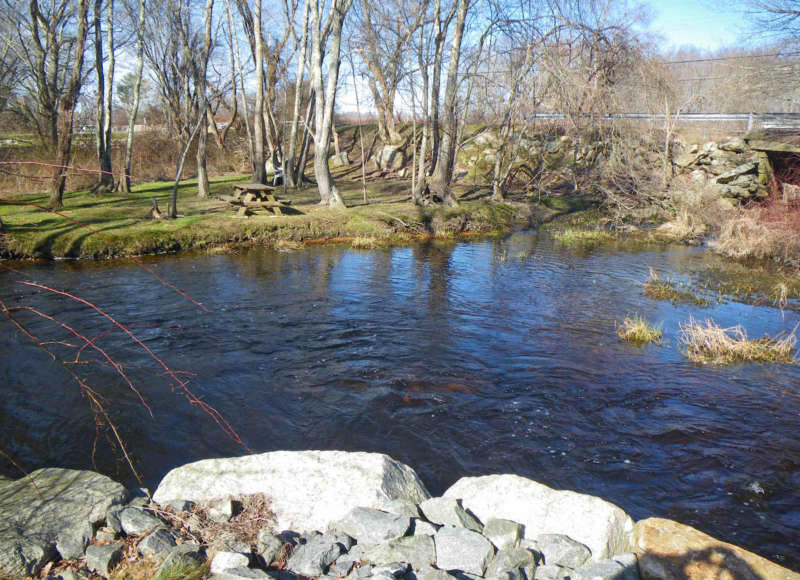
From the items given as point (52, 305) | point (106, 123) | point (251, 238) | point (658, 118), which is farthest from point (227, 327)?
point (658, 118)

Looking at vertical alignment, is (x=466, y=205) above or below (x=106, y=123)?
below

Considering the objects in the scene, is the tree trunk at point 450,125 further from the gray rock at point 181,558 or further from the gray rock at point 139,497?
the gray rock at point 181,558

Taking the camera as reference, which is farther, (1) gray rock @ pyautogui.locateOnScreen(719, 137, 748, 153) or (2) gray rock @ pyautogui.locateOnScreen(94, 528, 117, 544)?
(1) gray rock @ pyautogui.locateOnScreen(719, 137, 748, 153)

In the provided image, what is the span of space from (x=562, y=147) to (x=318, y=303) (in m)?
22.4

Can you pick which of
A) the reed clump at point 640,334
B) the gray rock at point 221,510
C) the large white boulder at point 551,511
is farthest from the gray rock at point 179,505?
the reed clump at point 640,334

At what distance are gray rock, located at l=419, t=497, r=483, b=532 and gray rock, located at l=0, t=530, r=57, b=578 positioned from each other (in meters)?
2.60

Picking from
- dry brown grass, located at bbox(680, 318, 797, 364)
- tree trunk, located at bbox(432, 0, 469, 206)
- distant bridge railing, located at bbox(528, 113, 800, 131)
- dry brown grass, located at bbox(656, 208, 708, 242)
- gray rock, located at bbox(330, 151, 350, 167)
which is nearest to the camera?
dry brown grass, located at bbox(680, 318, 797, 364)

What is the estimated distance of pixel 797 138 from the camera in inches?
742

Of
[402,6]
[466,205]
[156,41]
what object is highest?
[402,6]

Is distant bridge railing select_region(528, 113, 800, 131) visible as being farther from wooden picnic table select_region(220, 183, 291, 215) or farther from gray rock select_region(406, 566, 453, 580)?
gray rock select_region(406, 566, 453, 580)

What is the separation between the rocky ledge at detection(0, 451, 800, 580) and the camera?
3631mm

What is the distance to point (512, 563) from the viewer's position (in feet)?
12.0

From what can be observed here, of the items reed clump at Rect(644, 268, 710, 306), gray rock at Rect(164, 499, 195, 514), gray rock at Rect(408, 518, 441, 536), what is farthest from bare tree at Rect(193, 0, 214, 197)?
gray rock at Rect(408, 518, 441, 536)

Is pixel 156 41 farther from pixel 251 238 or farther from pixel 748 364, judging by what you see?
pixel 748 364
